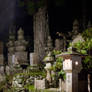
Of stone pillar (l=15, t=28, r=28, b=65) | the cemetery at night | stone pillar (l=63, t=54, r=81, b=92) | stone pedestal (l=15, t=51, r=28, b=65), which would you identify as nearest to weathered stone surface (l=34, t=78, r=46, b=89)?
the cemetery at night

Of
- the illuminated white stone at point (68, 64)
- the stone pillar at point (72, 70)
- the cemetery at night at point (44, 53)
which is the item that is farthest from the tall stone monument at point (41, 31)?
the stone pillar at point (72, 70)

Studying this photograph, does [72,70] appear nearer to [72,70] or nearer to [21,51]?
[72,70]

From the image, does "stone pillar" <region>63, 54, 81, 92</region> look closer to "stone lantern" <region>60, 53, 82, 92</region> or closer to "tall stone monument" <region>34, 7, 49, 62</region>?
"stone lantern" <region>60, 53, 82, 92</region>

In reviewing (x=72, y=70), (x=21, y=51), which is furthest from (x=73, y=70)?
(x=21, y=51)

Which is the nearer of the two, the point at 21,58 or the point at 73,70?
the point at 73,70

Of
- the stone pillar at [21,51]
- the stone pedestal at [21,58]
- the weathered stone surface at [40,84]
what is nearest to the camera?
the weathered stone surface at [40,84]

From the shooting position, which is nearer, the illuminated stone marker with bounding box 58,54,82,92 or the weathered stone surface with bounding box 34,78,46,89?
the illuminated stone marker with bounding box 58,54,82,92

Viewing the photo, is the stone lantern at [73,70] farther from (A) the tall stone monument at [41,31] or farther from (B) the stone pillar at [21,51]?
(B) the stone pillar at [21,51]

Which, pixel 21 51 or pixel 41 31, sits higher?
pixel 41 31

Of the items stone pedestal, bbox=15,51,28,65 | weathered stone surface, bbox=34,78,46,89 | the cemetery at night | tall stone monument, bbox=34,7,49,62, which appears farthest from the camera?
tall stone monument, bbox=34,7,49,62

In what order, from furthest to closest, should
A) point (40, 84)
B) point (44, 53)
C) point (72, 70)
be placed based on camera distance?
point (44, 53) < point (40, 84) < point (72, 70)

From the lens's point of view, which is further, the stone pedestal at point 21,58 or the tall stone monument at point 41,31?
the tall stone monument at point 41,31

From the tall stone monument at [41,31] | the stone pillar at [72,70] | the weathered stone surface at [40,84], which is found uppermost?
the tall stone monument at [41,31]

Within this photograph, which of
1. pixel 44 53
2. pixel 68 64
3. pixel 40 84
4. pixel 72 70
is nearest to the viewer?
pixel 72 70
